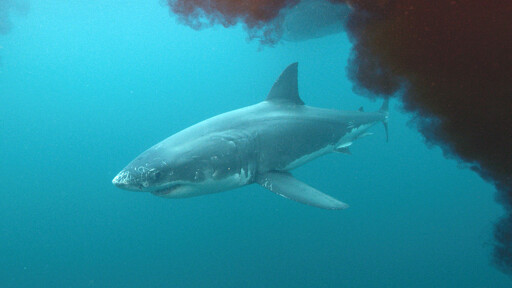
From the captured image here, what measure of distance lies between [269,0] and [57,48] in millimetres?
55479

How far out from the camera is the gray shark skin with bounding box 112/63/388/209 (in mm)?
3928

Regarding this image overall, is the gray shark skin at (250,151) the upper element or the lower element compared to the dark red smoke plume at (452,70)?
lower

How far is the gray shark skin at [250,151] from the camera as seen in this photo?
A: 393 cm

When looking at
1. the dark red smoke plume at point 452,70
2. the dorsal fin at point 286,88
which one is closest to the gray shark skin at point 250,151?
the dorsal fin at point 286,88

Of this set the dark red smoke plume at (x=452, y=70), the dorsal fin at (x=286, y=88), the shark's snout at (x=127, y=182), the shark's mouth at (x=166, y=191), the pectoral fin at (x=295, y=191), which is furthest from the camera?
the dorsal fin at (x=286, y=88)

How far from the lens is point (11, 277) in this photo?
14.9 m

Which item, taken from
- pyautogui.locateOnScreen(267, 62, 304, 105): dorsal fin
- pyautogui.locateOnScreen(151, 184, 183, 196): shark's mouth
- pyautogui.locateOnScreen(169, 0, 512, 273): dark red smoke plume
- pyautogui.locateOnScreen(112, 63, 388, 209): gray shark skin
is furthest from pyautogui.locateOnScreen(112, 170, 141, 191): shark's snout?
pyautogui.locateOnScreen(169, 0, 512, 273): dark red smoke plume

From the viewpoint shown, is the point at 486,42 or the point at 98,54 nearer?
the point at 486,42

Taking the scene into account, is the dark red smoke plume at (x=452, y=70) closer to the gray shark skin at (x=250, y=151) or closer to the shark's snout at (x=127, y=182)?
the gray shark skin at (x=250, y=151)

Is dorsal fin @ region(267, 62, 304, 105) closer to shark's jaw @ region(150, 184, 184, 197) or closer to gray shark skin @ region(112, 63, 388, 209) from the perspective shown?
gray shark skin @ region(112, 63, 388, 209)

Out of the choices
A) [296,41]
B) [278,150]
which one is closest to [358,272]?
[278,150]

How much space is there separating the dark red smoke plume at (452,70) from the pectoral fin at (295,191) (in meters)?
2.43

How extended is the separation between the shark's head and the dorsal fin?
6.48ft

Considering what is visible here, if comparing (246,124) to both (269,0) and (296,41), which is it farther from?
(296,41)
